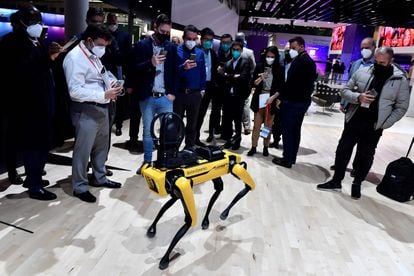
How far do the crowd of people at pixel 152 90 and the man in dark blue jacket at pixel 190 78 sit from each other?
11 millimetres

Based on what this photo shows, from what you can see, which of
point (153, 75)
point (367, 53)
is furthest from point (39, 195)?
point (367, 53)

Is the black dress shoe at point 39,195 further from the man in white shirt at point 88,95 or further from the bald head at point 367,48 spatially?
the bald head at point 367,48

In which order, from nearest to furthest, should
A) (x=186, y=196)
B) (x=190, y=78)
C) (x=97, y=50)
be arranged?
(x=186, y=196) < (x=97, y=50) < (x=190, y=78)

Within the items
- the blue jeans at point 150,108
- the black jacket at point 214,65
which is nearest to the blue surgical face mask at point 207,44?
the black jacket at point 214,65

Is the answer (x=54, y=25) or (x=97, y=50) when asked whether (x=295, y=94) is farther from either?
(x=54, y=25)

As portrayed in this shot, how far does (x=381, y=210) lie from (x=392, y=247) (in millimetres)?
785

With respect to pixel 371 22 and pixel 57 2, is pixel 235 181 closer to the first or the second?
pixel 57 2

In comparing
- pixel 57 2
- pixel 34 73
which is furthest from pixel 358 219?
pixel 57 2

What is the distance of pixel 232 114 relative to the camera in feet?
16.8

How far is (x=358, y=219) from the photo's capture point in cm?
320

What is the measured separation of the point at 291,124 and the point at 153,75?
1.76 meters

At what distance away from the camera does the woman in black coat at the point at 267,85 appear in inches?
A: 178

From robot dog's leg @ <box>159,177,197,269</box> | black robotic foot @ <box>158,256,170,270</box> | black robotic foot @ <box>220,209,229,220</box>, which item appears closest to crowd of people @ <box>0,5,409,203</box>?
robot dog's leg @ <box>159,177,197,269</box>

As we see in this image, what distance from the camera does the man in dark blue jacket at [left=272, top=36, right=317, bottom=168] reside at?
405 cm
